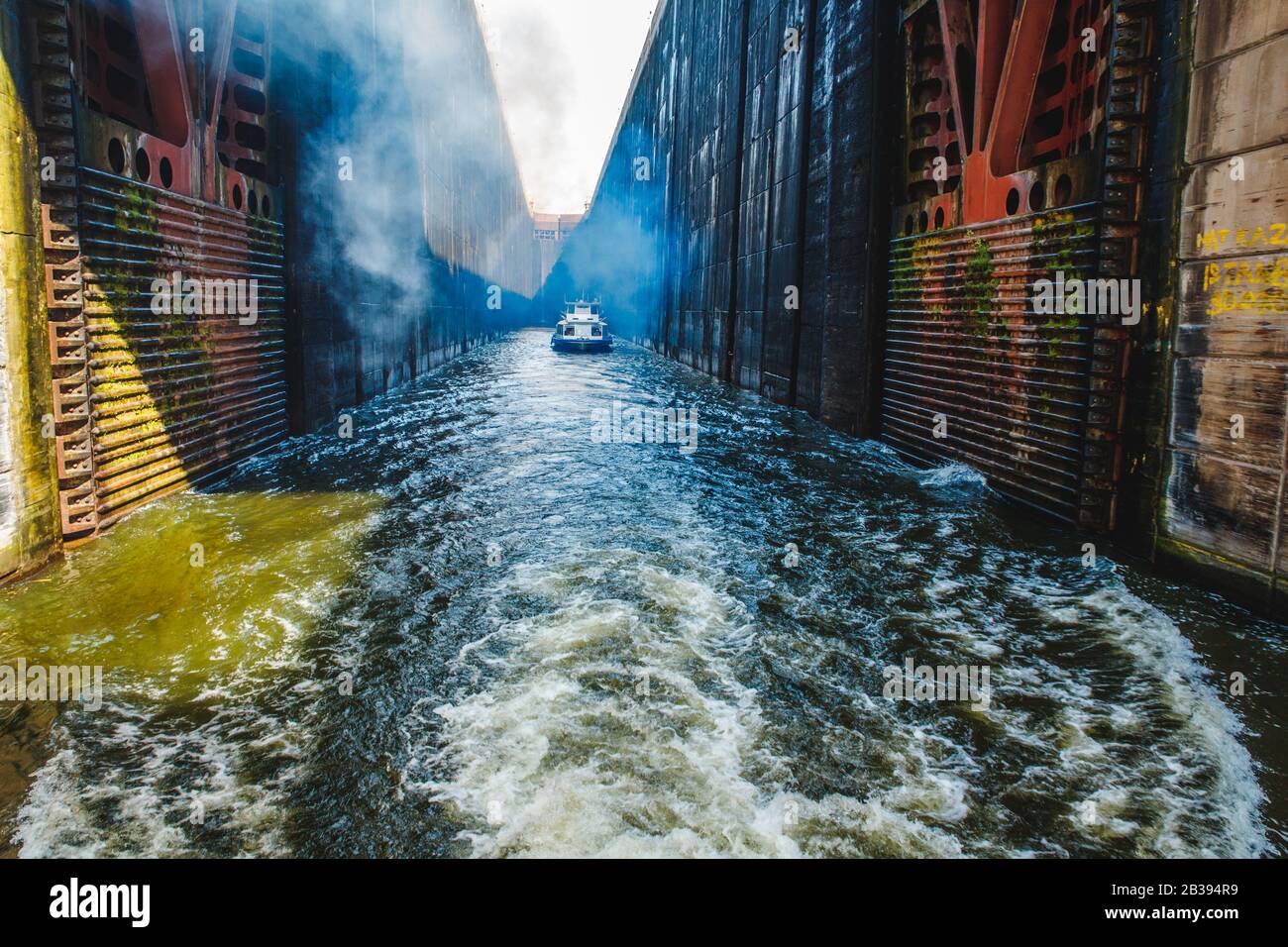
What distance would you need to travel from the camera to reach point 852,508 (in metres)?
7.81

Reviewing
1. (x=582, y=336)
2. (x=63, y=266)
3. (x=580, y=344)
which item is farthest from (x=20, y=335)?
(x=582, y=336)

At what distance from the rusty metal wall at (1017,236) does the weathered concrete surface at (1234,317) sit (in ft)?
1.90

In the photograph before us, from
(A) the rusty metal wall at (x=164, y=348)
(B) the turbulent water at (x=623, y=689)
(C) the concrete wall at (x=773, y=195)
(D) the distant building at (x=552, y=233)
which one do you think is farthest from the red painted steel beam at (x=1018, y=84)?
(D) the distant building at (x=552, y=233)

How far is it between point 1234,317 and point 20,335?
8.33 meters

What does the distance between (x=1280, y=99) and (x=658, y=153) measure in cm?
3168

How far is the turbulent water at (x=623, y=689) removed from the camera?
117 inches

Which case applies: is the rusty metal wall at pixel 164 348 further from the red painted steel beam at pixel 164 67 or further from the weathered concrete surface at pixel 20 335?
the red painted steel beam at pixel 164 67

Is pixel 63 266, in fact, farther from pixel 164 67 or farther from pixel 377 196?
pixel 377 196

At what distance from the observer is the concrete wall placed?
38.5ft

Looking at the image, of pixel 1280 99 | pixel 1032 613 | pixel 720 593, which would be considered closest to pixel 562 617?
pixel 720 593

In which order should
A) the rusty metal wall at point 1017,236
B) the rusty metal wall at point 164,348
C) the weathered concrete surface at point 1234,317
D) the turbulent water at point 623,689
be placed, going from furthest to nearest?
the rusty metal wall at point 164,348
the rusty metal wall at point 1017,236
the weathered concrete surface at point 1234,317
the turbulent water at point 623,689

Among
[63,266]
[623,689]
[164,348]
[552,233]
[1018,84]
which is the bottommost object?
[623,689]

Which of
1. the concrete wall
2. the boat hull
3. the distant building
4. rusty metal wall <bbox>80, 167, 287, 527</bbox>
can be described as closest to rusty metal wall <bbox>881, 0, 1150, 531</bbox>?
the concrete wall

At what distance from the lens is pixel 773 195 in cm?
1655
